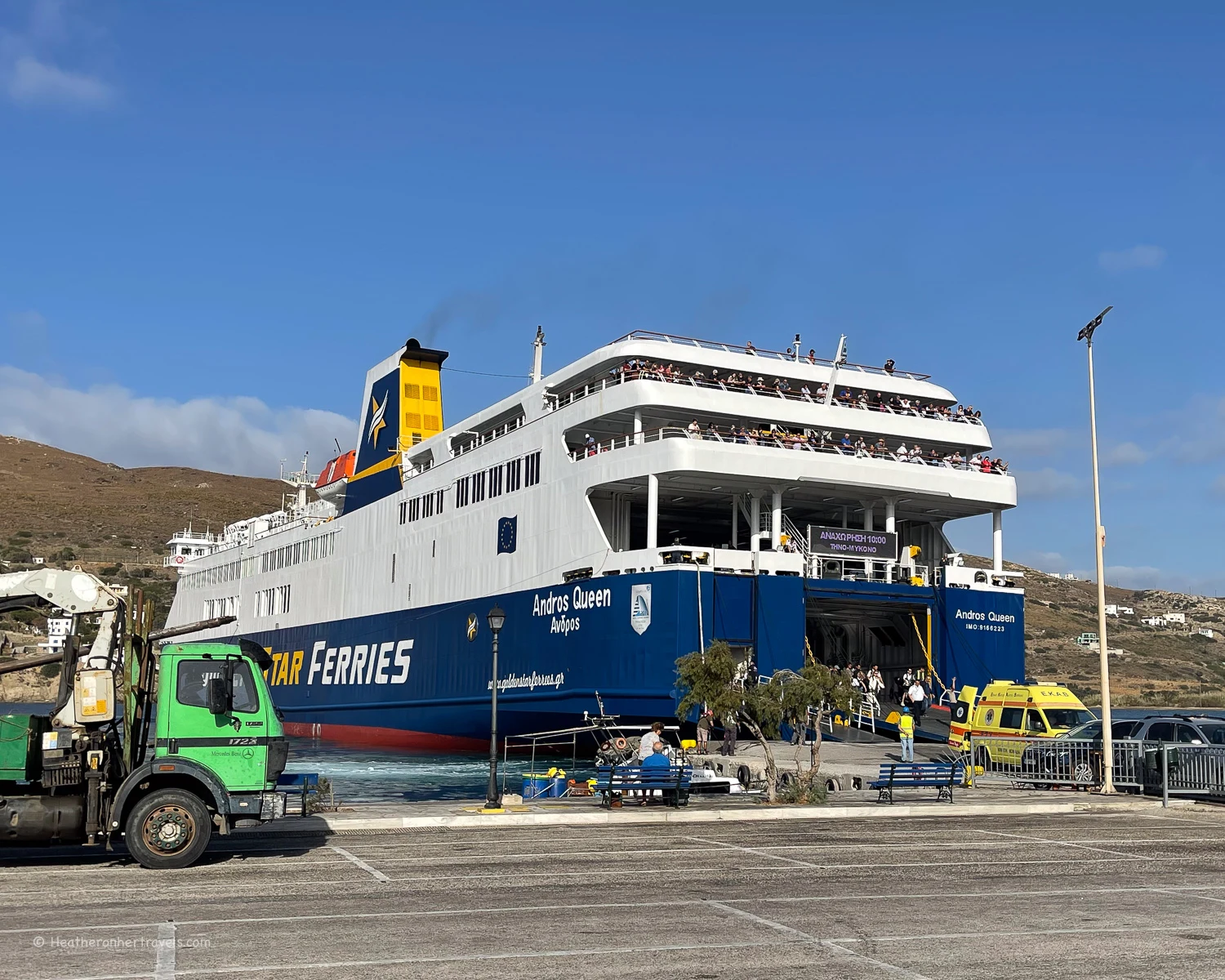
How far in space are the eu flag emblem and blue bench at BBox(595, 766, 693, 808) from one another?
14873mm

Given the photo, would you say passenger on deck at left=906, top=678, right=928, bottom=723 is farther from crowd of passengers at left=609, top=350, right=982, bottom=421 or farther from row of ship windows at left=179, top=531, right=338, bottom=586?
row of ship windows at left=179, top=531, right=338, bottom=586

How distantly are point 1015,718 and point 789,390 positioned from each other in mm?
10558

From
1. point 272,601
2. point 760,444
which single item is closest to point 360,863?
point 760,444

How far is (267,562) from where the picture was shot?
53.1 metres

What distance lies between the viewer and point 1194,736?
22.2 m

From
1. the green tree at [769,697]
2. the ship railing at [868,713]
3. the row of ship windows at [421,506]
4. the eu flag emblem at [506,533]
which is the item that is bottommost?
the ship railing at [868,713]

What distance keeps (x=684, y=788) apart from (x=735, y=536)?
41.4ft

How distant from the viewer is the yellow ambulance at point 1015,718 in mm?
25562

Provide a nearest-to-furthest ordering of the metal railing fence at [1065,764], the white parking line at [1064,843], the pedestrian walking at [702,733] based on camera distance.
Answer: the white parking line at [1064,843] < the metal railing fence at [1065,764] < the pedestrian walking at [702,733]

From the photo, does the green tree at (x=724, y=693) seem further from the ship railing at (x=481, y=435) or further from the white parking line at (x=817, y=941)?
the ship railing at (x=481, y=435)

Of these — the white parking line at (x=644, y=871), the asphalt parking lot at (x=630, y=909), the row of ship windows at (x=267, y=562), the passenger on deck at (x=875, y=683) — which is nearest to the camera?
the asphalt parking lot at (x=630, y=909)

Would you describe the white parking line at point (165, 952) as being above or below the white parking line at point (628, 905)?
above

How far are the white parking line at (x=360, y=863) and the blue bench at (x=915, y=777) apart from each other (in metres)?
9.63

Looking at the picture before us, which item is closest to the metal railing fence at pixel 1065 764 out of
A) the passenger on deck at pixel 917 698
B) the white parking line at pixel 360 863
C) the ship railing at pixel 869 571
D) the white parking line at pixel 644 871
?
the passenger on deck at pixel 917 698
